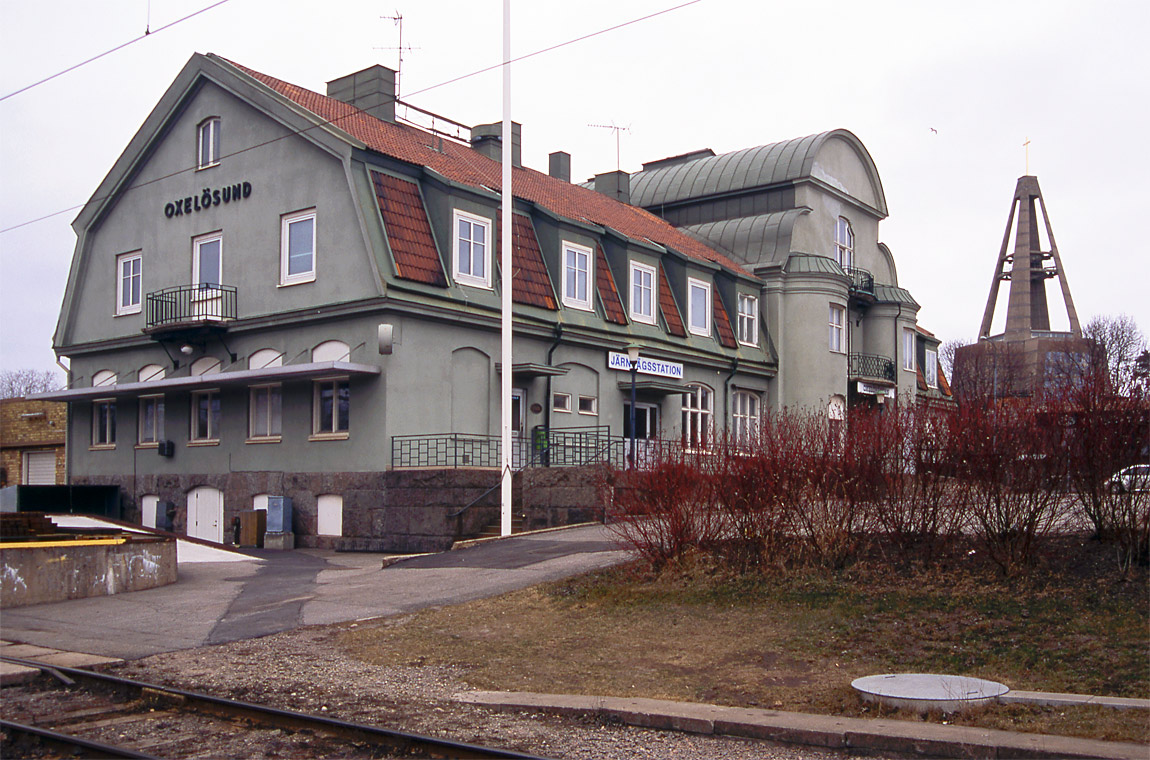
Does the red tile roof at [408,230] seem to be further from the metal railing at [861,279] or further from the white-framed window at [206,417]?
the metal railing at [861,279]

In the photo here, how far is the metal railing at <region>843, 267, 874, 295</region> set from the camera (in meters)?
40.2

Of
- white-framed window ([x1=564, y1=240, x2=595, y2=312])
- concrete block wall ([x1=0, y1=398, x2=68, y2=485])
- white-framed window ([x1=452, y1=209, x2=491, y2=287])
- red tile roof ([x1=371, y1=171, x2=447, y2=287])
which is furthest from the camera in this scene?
concrete block wall ([x1=0, y1=398, x2=68, y2=485])

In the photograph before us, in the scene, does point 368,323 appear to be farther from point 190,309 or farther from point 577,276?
point 577,276

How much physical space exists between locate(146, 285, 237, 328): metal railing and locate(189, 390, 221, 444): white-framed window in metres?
2.06

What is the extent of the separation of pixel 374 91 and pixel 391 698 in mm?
24745

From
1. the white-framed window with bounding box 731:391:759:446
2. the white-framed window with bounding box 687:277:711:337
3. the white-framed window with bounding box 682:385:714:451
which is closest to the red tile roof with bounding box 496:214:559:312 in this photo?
the white-framed window with bounding box 682:385:714:451

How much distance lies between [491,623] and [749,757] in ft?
19.1

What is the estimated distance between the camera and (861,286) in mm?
40500

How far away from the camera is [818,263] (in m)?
37.1

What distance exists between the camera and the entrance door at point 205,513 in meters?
27.5

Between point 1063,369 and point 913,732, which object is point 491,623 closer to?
point 913,732

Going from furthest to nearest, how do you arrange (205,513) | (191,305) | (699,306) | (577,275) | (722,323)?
(722,323) < (699,306) < (577,275) < (191,305) < (205,513)

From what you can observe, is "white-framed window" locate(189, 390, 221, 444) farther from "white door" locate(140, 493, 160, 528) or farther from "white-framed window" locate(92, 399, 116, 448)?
"white-framed window" locate(92, 399, 116, 448)

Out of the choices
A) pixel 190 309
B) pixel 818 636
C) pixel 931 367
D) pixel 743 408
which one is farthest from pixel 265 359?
pixel 931 367
